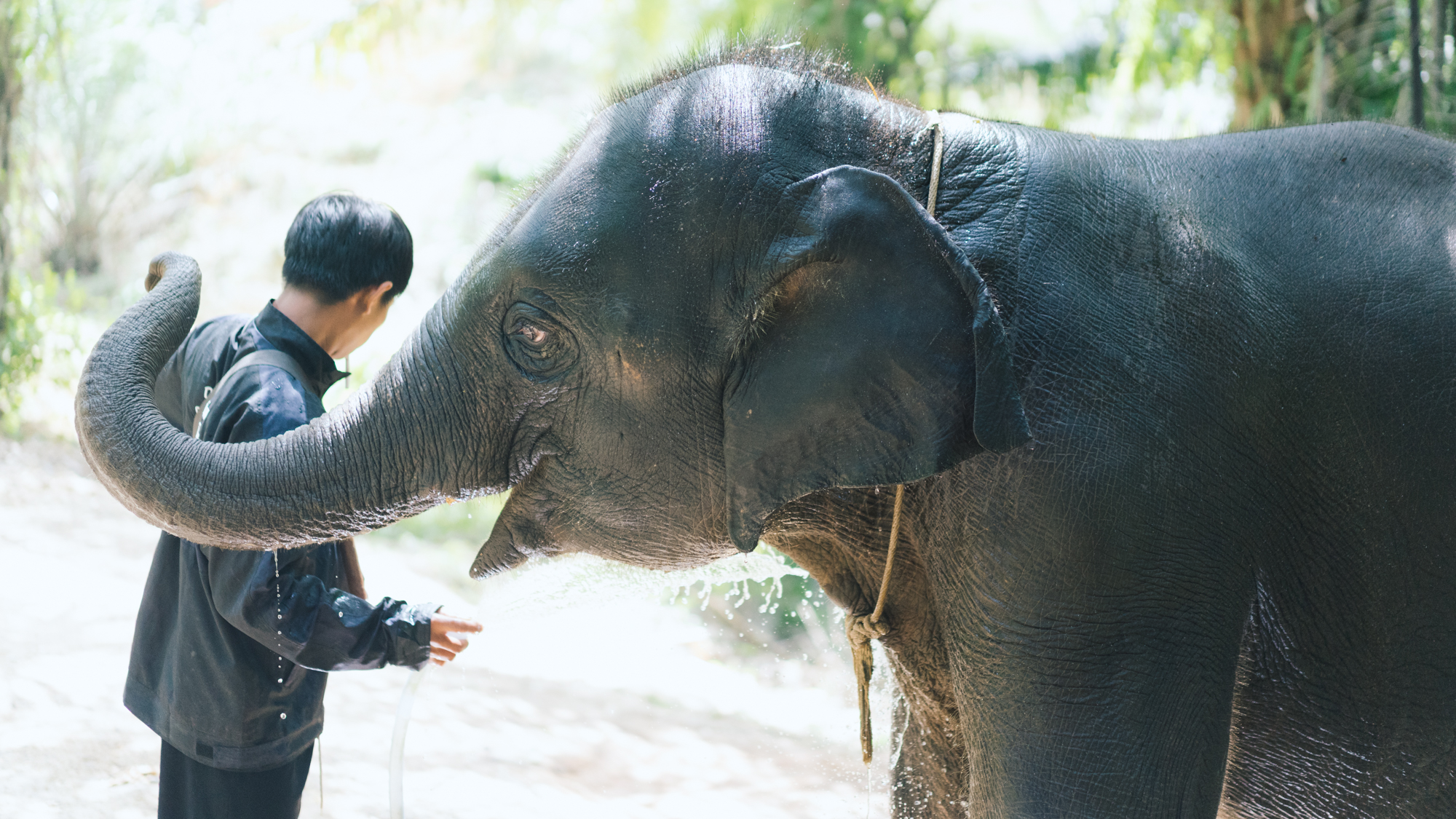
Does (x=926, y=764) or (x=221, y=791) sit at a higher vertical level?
(x=926, y=764)

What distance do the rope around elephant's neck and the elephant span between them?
1.3 inches

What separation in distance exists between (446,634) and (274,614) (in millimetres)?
389

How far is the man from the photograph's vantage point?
2439 millimetres

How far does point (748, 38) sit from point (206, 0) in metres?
19.3

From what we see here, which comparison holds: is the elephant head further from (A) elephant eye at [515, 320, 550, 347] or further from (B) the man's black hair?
(B) the man's black hair

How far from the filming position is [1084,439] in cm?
176

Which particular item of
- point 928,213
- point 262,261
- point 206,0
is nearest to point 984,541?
point 928,213

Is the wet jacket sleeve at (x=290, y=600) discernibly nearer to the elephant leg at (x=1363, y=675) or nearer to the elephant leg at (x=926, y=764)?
the elephant leg at (x=926, y=764)

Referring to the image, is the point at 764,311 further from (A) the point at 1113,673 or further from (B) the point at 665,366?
(A) the point at 1113,673

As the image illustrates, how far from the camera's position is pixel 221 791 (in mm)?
2607

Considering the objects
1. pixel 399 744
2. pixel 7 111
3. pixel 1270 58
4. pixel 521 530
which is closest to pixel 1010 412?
pixel 521 530

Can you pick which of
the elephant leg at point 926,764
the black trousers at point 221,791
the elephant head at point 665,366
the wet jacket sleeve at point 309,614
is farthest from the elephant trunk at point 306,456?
the elephant leg at point 926,764

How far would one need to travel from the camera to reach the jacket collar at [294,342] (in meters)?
2.64

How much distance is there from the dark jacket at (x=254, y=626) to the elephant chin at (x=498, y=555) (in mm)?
476
